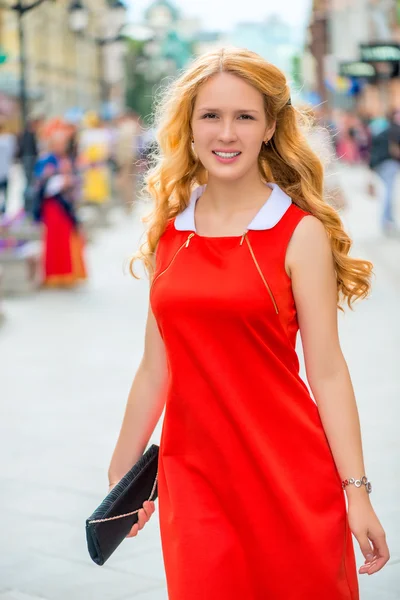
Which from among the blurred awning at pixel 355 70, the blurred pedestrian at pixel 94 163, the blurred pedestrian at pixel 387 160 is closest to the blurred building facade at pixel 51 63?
the blurred awning at pixel 355 70

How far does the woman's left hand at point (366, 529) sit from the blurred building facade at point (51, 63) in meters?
51.4

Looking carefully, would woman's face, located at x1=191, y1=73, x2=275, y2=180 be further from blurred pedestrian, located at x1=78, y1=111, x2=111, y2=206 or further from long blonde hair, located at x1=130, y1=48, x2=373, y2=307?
blurred pedestrian, located at x1=78, y1=111, x2=111, y2=206

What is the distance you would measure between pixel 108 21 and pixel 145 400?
2526 centimetres

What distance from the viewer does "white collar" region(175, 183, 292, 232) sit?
287 centimetres

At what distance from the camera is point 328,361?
286 centimetres

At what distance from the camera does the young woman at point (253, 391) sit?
2.81 meters

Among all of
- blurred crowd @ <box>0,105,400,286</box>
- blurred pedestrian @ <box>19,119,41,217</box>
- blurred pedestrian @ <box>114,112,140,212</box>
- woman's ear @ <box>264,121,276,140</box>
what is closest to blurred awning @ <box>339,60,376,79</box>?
blurred crowd @ <box>0,105,400,286</box>

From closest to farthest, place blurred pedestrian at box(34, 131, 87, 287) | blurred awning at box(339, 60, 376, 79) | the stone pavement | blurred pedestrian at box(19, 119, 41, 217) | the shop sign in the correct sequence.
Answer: the stone pavement
blurred pedestrian at box(34, 131, 87, 287)
blurred pedestrian at box(19, 119, 41, 217)
the shop sign
blurred awning at box(339, 60, 376, 79)

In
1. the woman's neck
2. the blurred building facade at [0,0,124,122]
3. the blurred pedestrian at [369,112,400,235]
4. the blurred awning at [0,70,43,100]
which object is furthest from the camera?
the blurred building facade at [0,0,124,122]

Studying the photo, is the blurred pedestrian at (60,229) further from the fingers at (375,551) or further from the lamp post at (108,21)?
the fingers at (375,551)

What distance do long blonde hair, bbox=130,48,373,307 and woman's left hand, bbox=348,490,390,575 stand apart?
0.48 m

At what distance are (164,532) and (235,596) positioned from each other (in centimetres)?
23

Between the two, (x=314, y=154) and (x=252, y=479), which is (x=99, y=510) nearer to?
(x=252, y=479)

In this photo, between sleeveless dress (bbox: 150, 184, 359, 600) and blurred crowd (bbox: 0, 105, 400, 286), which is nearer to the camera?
sleeveless dress (bbox: 150, 184, 359, 600)
